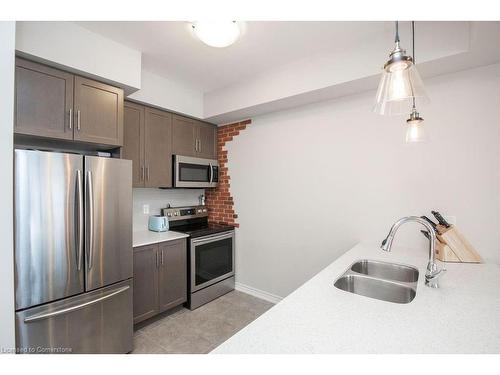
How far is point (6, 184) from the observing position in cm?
128

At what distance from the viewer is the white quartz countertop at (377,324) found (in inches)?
29.5

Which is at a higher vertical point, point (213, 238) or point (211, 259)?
point (213, 238)

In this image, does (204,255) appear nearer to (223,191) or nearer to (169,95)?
(223,191)

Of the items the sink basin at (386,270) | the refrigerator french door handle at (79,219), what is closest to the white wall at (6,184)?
the refrigerator french door handle at (79,219)

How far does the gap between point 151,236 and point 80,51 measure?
68.7 inches

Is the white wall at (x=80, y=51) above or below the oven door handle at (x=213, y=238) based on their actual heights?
above

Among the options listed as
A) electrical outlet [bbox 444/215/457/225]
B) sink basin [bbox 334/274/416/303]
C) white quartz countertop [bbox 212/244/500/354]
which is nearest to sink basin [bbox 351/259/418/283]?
sink basin [bbox 334/274/416/303]

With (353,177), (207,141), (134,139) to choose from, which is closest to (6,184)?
(134,139)

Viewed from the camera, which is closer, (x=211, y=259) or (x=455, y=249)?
(x=455, y=249)

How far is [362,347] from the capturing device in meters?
0.75

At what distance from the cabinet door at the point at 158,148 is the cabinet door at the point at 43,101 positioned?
0.82m

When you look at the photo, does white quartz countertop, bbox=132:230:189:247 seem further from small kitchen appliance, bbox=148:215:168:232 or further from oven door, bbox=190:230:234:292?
oven door, bbox=190:230:234:292

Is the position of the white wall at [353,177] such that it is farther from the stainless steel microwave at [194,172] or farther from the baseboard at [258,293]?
the stainless steel microwave at [194,172]
